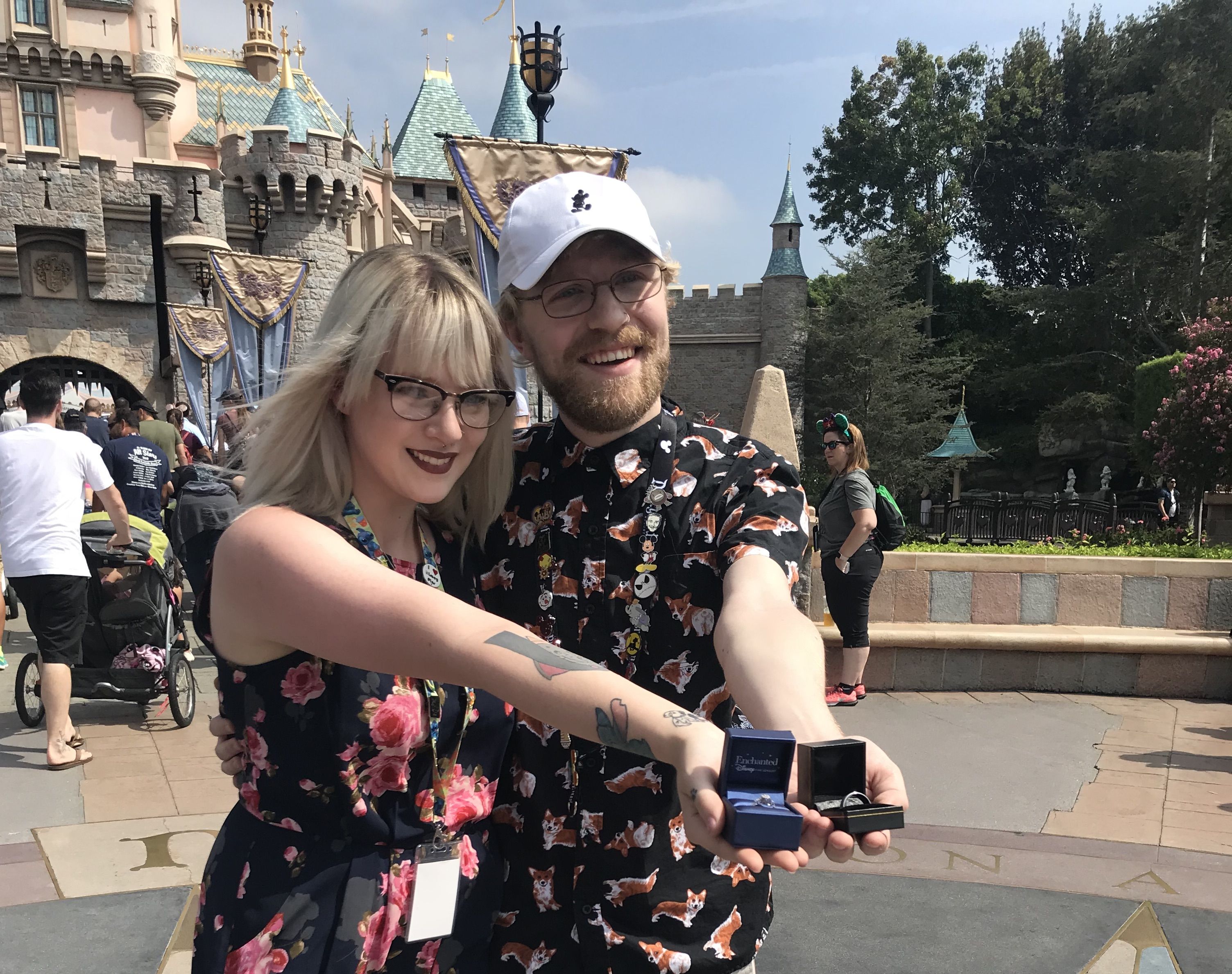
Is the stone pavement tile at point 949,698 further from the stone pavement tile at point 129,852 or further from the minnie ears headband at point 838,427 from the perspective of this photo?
the stone pavement tile at point 129,852

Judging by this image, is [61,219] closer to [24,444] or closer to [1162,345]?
[24,444]

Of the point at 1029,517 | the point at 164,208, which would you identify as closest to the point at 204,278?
the point at 164,208

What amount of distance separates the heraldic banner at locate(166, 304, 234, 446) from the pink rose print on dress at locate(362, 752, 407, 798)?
1554 cm

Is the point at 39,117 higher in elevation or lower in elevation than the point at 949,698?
higher

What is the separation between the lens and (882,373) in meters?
29.7

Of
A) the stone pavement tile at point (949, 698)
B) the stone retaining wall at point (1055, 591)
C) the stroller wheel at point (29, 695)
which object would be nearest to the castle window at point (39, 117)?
the stroller wheel at point (29, 695)

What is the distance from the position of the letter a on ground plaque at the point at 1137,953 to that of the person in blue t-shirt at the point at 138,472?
6.79 m

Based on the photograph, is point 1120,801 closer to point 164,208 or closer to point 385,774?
point 385,774

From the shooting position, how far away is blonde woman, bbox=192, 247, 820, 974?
132 cm

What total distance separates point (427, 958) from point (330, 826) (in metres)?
0.26

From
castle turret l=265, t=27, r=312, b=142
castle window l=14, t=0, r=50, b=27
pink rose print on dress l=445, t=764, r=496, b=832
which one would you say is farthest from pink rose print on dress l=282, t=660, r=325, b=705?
castle window l=14, t=0, r=50, b=27

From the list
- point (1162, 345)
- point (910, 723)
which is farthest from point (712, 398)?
point (910, 723)

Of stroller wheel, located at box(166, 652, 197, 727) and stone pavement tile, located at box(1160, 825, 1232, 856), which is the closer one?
stone pavement tile, located at box(1160, 825, 1232, 856)

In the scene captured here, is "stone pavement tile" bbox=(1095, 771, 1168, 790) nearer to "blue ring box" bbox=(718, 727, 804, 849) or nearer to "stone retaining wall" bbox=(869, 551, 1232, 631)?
"stone retaining wall" bbox=(869, 551, 1232, 631)
